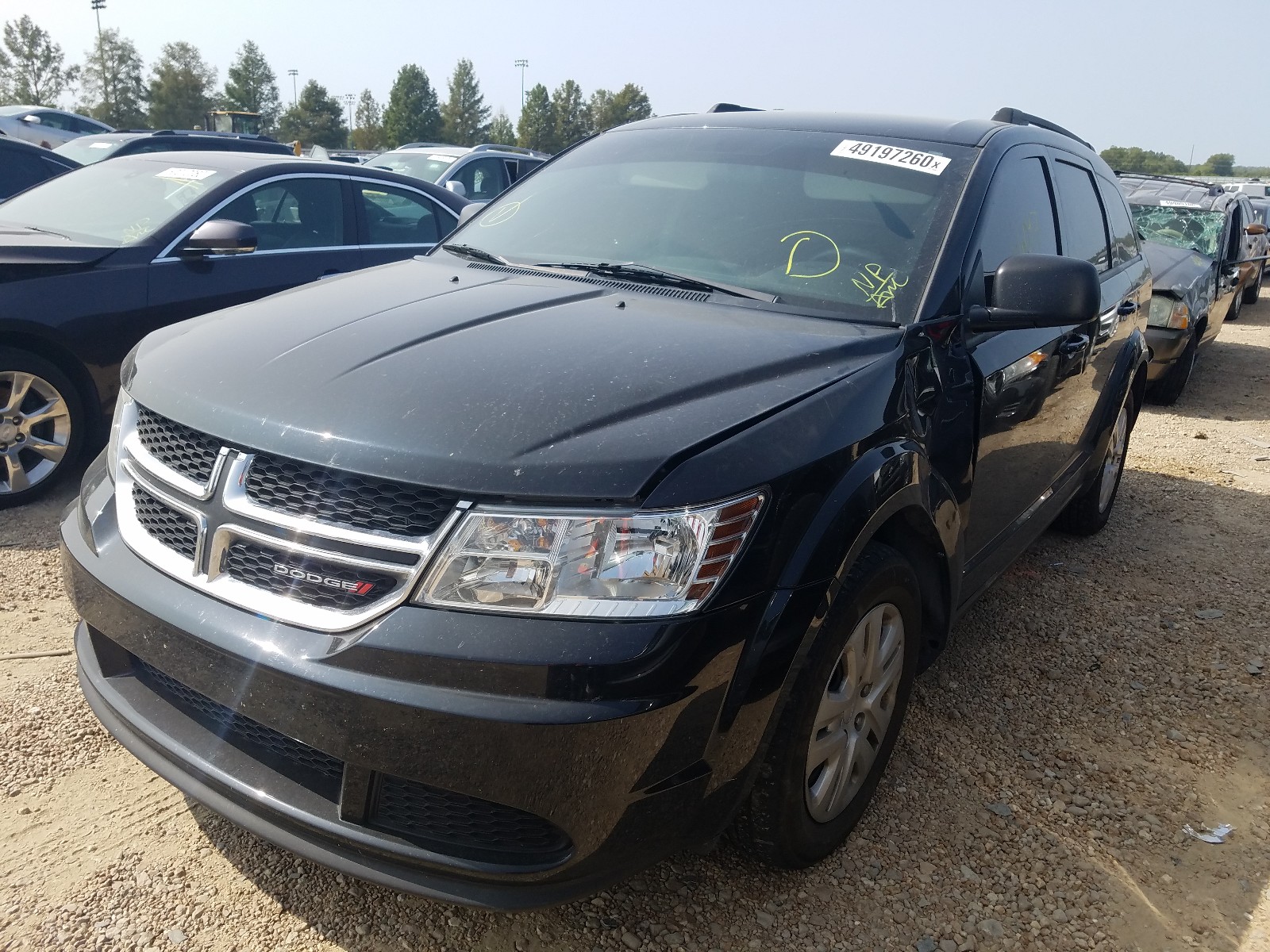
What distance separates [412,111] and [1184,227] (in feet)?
271

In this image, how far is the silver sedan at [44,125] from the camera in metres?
18.1

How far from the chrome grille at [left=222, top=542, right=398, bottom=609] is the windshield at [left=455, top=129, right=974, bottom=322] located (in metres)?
1.41

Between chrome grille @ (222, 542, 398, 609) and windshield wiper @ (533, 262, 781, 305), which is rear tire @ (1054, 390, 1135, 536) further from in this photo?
chrome grille @ (222, 542, 398, 609)

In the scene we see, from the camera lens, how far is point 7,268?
14.4 ft

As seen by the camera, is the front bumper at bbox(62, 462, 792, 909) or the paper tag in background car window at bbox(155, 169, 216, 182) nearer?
the front bumper at bbox(62, 462, 792, 909)

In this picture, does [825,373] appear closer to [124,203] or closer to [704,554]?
[704,554]

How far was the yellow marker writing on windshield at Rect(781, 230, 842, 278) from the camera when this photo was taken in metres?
2.74

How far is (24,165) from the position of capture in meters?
7.61

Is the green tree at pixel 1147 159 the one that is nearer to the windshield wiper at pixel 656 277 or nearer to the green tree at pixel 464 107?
the green tree at pixel 464 107

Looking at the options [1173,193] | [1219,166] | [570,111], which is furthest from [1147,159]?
[1173,193]

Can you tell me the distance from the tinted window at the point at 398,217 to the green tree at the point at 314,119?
74.3 meters

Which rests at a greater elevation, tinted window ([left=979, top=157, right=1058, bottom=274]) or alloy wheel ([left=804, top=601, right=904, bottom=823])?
tinted window ([left=979, top=157, right=1058, bottom=274])

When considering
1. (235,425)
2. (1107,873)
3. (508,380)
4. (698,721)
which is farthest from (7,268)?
(1107,873)

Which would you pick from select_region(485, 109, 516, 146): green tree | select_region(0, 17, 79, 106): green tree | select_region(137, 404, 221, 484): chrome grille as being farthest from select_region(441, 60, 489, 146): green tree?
select_region(137, 404, 221, 484): chrome grille
